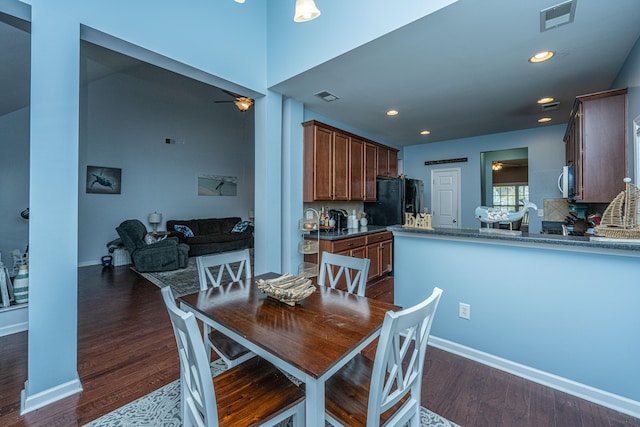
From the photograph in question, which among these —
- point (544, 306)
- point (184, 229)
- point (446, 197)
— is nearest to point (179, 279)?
point (184, 229)

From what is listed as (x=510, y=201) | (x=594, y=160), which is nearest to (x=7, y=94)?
(x=594, y=160)

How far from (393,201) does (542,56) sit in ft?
9.09

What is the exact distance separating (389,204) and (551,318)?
10.3 ft

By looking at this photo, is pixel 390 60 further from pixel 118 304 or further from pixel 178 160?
pixel 178 160

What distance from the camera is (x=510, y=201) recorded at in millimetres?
9266

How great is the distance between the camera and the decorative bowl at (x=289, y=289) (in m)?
1.53

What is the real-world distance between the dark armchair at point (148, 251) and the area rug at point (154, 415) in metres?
3.68

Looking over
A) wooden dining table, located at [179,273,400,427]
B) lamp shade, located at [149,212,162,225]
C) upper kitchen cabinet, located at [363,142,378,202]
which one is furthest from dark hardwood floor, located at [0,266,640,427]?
lamp shade, located at [149,212,162,225]

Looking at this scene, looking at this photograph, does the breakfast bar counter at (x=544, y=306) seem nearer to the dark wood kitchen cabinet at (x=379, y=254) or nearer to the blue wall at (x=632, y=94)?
the blue wall at (x=632, y=94)

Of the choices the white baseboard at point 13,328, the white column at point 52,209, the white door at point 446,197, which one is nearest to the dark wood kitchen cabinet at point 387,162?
the white door at point 446,197

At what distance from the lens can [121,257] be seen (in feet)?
18.5

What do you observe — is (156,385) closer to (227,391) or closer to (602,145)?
(227,391)

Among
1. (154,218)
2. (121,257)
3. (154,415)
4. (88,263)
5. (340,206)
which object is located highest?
(340,206)

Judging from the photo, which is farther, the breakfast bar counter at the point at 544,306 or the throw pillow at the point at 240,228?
the throw pillow at the point at 240,228
